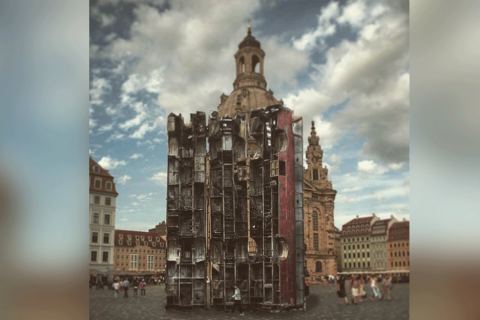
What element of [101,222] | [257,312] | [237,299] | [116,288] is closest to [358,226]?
[257,312]

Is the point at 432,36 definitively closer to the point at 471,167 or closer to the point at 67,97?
the point at 471,167

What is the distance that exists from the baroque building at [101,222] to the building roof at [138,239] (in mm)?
197

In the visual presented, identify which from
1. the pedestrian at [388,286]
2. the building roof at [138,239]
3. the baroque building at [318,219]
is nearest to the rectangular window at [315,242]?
the baroque building at [318,219]

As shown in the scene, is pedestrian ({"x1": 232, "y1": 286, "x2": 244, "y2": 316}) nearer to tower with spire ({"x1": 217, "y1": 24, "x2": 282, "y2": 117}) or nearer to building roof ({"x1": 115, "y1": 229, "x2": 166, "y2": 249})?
building roof ({"x1": 115, "y1": 229, "x2": 166, "y2": 249})

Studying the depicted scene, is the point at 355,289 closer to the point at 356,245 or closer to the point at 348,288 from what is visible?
the point at 348,288

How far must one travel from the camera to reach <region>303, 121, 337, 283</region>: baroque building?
1355 cm

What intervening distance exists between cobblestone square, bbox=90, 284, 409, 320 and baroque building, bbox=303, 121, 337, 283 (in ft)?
1.65

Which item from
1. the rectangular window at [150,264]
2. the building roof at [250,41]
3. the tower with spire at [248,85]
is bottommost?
the rectangular window at [150,264]

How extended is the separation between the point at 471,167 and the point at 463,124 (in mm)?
983

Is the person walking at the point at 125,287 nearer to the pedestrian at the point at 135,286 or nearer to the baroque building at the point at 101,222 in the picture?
the pedestrian at the point at 135,286

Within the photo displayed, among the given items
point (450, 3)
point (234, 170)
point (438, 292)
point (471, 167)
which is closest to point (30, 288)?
point (234, 170)

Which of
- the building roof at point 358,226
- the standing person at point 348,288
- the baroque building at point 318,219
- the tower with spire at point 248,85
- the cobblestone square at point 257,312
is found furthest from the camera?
→ the tower with spire at point 248,85

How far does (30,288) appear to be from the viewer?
45.5 ft

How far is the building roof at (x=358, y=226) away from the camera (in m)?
13.3
